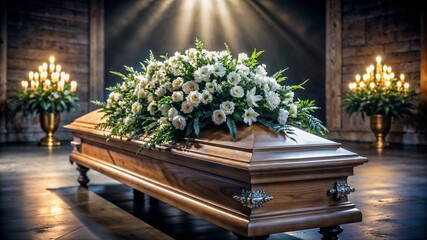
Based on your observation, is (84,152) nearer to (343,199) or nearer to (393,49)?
(343,199)

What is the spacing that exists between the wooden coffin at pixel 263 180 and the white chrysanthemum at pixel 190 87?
0.22 meters

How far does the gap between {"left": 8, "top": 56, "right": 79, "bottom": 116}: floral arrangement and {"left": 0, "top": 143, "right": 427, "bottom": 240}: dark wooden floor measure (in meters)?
2.90

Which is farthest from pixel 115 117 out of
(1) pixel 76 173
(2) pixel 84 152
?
(1) pixel 76 173

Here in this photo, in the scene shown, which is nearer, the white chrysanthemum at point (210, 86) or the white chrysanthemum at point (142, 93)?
the white chrysanthemum at point (210, 86)

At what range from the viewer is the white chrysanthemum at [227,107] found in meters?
2.23

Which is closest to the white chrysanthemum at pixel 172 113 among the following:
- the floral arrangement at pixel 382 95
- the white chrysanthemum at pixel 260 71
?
the white chrysanthemum at pixel 260 71

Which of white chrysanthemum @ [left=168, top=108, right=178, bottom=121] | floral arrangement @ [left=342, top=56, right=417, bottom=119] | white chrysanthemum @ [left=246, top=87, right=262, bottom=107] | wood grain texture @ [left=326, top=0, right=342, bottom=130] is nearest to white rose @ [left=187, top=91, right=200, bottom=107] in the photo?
white chrysanthemum @ [left=168, top=108, right=178, bottom=121]

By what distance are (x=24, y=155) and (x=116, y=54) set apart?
3.64m

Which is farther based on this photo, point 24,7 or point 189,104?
point 24,7

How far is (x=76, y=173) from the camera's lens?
491 cm

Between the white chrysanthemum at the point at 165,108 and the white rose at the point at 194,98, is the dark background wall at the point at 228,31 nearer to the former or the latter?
the white chrysanthemum at the point at 165,108

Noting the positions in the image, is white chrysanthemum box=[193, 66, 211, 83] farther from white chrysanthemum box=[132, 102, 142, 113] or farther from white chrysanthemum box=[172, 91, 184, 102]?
white chrysanthemum box=[132, 102, 142, 113]

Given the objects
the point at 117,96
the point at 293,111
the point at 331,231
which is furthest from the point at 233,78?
the point at 117,96

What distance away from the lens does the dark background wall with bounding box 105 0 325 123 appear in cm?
980
